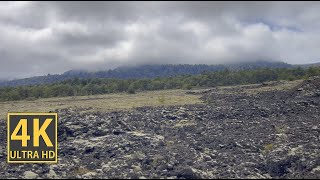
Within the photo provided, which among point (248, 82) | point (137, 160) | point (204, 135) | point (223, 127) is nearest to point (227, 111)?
point (223, 127)

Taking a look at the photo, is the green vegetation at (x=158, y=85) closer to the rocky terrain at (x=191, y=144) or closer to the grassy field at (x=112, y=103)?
the grassy field at (x=112, y=103)

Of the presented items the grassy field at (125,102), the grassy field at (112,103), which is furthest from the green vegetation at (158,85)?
the grassy field at (112,103)

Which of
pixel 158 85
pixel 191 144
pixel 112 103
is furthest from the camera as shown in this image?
pixel 158 85

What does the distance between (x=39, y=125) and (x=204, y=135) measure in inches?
417

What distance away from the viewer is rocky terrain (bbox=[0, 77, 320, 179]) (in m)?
19.7

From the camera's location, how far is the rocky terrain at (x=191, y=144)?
19703 mm

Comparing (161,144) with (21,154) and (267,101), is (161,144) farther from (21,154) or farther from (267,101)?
(267,101)

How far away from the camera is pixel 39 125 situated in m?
19.2

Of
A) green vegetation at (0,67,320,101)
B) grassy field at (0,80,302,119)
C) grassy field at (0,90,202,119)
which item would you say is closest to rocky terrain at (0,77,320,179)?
grassy field at (0,90,202,119)

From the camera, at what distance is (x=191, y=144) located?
23.7 m

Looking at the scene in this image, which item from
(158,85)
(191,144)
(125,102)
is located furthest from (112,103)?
(158,85)

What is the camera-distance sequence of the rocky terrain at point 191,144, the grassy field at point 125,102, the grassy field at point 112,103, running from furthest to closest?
the grassy field at point 125,102
the grassy field at point 112,103
the rocky terrain at point 191,144

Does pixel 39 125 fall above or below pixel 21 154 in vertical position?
above

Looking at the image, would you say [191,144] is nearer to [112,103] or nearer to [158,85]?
[112,103]
